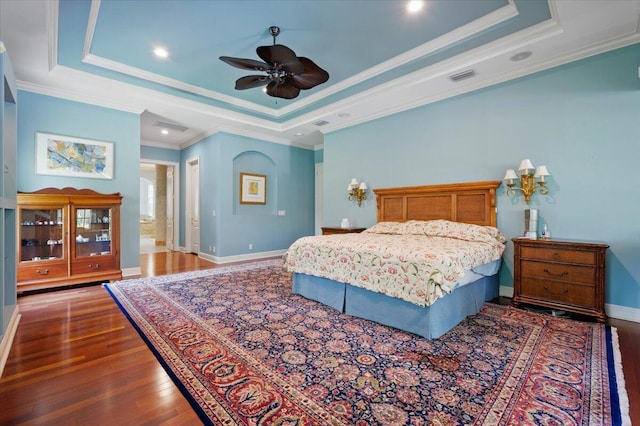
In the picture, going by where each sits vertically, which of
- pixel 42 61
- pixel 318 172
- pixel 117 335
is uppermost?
pixel 42 61

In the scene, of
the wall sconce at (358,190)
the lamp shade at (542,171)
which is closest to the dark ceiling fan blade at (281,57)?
the wall sconce at (358,190)

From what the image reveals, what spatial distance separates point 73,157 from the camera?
170 inches

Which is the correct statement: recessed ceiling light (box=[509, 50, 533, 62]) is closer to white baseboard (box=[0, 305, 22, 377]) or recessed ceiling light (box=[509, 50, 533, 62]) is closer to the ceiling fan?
the ceiling fan

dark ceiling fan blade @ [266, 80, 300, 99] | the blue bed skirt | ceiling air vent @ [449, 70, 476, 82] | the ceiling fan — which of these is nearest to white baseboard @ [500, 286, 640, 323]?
the blue bed skirt

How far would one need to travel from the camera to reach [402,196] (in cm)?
480

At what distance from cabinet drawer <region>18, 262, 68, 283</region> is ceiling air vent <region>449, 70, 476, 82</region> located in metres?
5.91

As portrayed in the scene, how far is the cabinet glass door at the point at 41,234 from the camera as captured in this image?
12.3 feet

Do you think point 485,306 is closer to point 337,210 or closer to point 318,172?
point 337,210

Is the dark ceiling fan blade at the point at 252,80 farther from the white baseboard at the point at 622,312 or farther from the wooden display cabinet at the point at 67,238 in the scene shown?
Answer: the white baseboard at the point at 622,312

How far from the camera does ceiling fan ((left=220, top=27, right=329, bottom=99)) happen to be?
274 cm

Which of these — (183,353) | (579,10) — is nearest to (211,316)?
(183,353)

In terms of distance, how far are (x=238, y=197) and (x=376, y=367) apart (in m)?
5.19

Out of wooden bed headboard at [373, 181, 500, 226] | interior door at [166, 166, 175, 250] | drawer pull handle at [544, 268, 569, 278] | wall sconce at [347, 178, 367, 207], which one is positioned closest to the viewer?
drawer pull handle at [544, 268, 569, 278]

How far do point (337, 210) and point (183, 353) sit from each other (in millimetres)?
4213
